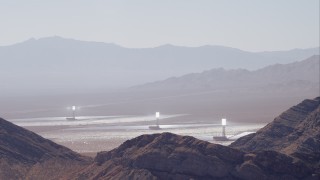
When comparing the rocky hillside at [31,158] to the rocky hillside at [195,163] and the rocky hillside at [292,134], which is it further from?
the rocky hillside at [292,134]

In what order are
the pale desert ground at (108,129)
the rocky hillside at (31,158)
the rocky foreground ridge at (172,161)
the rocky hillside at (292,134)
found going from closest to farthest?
the rocky foreground ridge at (172,161), the rocky hillside at (31,158), the rocky hillside at (292,134), the pale desert ground at (108,129)

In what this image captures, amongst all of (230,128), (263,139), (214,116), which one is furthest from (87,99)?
(263,139)

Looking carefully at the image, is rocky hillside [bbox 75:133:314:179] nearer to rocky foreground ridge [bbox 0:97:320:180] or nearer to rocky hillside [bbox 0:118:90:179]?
rocky foreground ridge [bbox 0:97:320:180]

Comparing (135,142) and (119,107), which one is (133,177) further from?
(119,107)

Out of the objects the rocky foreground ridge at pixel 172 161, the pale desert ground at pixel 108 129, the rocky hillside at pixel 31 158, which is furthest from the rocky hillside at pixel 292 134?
the pale desert ground at pixel 108 129

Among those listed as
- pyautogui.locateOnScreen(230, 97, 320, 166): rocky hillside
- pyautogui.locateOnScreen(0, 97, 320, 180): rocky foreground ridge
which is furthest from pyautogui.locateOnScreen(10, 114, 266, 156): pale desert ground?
pyautogui.locateOnScreen(0, 97, 320, 180): rocky foreground ridge

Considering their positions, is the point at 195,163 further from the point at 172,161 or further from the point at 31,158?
the point at 31,158
